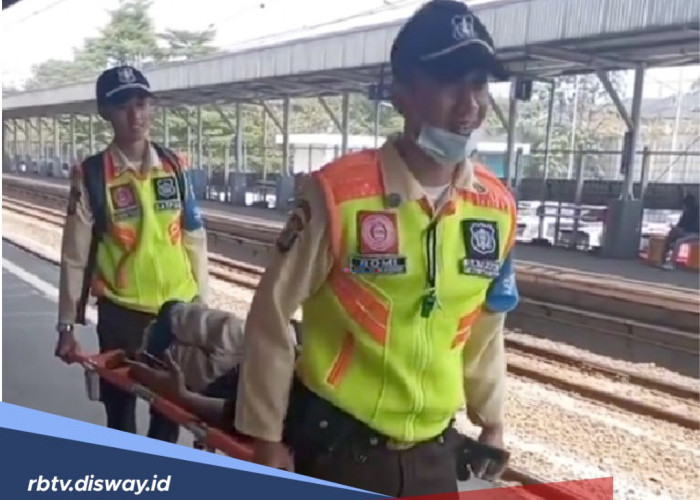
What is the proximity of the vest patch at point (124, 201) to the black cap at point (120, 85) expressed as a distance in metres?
0.21

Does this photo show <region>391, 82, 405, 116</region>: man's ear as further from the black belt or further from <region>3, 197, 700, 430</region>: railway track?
<region>3, 197, 700, 430</region>: railway track

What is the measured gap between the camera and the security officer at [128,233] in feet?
6.20

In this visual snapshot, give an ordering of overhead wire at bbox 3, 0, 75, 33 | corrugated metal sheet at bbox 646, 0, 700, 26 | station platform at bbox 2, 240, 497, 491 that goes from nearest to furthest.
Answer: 1. station platform at bbox 2, 240, 497, 491
2. overhead wire at bbox 3, 0, 75, 33
3. corrugated metal sheet at bbox 646, 0, 700, 26

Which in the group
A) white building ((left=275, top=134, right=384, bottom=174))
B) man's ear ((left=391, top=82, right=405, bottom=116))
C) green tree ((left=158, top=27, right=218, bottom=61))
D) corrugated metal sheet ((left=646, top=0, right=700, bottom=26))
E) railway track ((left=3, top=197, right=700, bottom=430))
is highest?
corrugated metal sheet ((left=646, top=0, right=700, bottom=26))

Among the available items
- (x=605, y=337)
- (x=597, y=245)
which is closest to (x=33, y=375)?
(x=605, y=337)

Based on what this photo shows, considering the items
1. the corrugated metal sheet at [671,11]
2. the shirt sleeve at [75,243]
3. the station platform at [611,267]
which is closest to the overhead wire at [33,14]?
the shirt sleeve at [75,243]

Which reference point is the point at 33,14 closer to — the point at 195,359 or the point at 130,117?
the point at 130,117

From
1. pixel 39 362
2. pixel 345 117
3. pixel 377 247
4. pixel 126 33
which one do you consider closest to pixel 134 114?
pixel 126 33

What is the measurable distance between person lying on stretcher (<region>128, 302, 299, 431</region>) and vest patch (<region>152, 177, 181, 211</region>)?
0.25 meters

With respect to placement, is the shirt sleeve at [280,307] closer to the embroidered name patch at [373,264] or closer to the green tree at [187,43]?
the embroidered name patch at [373,264]

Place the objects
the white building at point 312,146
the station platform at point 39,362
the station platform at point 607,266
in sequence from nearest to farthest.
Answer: the white building at point 312,146 → the station platform at point 39,362 → the station platform at point 607,266

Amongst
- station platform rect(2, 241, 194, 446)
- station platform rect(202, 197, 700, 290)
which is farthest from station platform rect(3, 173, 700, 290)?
station platform rect(2, 241, 194, 446)

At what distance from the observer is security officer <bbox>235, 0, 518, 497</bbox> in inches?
40.4

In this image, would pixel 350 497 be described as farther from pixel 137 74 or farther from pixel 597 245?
pixel 597 245
